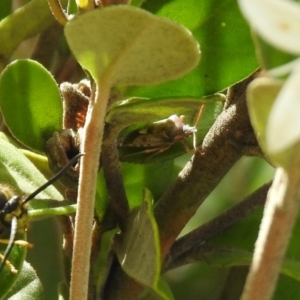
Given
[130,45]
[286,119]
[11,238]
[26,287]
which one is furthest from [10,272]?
[286,119]

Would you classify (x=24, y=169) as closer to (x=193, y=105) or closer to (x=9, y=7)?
(x=193, y=105)

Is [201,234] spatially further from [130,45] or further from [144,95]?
[130,45]

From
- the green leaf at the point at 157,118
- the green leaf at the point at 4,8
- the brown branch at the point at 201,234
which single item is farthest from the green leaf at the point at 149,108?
the green leaf at the point at 4,8

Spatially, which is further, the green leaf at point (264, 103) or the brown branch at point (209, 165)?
the brown branch at point (209, 165)

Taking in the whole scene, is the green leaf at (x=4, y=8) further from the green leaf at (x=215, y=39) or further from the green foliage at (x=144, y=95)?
the green leaf at (x=215, y=39)

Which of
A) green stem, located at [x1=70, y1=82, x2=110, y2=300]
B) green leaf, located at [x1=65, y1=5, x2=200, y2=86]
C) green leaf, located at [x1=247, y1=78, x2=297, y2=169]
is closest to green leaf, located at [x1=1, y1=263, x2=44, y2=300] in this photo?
green stem, located at [x1=70, y1=82, x2=110, y2=300]

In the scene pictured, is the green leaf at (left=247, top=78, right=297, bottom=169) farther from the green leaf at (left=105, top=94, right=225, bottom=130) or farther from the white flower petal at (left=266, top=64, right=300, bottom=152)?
A: the green leaf at (left=105, top=94, right=225, bottom=130)
